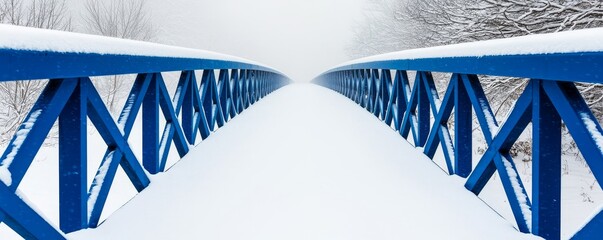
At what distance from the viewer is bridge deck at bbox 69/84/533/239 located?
2506 millimetres

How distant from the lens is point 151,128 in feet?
11.2

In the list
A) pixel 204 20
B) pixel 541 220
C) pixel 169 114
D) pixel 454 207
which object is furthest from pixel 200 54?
pixel 204 20

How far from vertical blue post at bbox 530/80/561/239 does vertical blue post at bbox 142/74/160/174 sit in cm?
234

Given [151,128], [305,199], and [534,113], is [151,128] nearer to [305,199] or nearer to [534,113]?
[305,199]

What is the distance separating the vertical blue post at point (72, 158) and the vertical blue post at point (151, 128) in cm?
115

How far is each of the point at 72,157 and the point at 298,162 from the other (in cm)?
213

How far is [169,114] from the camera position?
3836 millimetres

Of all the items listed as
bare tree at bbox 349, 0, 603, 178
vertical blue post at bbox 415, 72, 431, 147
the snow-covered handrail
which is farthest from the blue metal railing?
bare tree at bbox 349, 0, 603, 178

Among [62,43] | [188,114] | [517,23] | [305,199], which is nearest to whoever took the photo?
[62,43]

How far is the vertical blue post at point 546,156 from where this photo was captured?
2170mm

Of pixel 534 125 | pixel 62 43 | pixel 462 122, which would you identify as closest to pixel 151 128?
pixel 62 43

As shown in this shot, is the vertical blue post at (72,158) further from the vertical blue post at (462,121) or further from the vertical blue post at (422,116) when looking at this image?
the vertical blue post at (422,116)

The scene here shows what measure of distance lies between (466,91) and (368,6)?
28025 millimetres

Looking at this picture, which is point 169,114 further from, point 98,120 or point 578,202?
point 578,202
